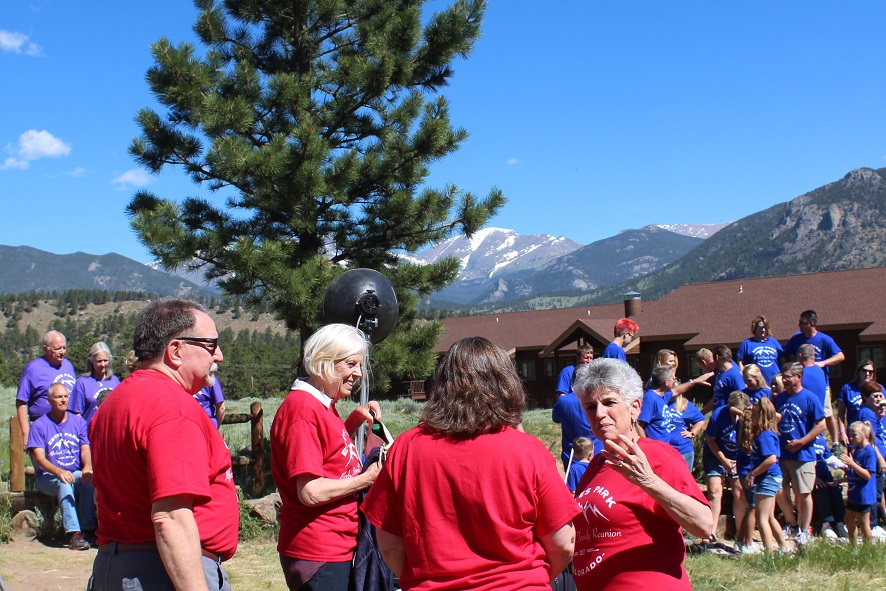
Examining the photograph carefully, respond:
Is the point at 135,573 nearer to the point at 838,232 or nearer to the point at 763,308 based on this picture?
the point at 763,308

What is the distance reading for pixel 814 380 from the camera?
28.0 ft

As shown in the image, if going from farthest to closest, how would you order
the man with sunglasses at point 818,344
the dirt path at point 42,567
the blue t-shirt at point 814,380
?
the man with sunglasses at point 818,344
the blue t-shirt at point 814,380
the dirt path at point 42,567

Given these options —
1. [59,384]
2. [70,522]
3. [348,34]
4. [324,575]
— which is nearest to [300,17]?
[348,34]

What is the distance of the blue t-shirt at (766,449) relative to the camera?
722 centimetres

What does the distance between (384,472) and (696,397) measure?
28.0 meters

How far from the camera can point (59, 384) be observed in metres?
7.48

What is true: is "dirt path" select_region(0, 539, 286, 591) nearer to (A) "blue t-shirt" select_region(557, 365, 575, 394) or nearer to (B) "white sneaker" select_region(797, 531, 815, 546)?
(A) "blue t-shirt" select_region(557, 365, 575, 394)

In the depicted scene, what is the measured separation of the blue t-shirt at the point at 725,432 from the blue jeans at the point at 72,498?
587cm

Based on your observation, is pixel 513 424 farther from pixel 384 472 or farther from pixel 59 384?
pixel 59 384

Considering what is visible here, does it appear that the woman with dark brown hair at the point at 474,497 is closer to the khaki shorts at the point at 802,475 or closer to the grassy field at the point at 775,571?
the grassy field at the point at 775,571

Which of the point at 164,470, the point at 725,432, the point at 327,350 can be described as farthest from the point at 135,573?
the point at 725,432

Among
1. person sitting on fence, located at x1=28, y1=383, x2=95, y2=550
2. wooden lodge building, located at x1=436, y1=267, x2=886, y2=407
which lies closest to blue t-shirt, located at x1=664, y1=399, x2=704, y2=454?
person sitting on fence, located at x1=28, y1=383, x2=95, y2=550

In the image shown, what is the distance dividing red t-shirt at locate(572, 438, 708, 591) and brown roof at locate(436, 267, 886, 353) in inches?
848

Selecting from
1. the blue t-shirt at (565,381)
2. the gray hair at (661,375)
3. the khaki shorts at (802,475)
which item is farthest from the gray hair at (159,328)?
the khaki shorts at (802,475)
